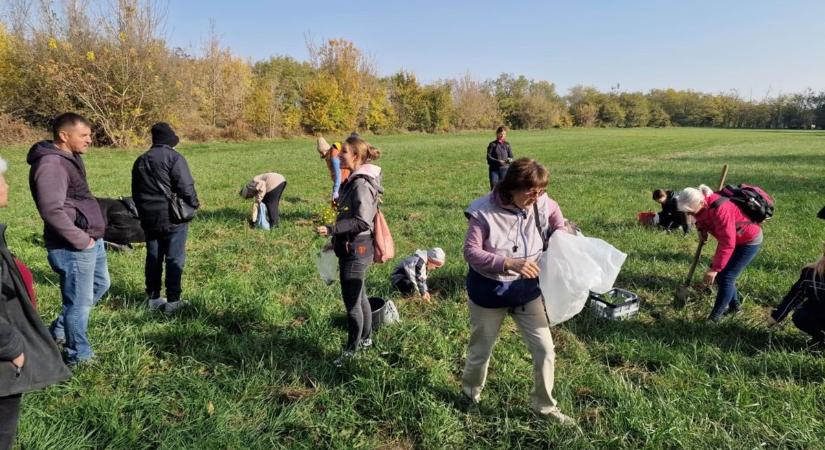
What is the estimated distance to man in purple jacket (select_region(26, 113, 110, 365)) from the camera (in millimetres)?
3355

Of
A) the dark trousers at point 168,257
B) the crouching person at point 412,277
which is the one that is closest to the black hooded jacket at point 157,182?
the dark trousers at point 168,257

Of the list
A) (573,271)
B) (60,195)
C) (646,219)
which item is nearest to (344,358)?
(573,271)

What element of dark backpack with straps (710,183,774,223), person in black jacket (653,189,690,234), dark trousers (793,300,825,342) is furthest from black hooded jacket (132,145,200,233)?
person in black jacket (653,189,690,234)

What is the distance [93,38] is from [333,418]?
97.3 ft

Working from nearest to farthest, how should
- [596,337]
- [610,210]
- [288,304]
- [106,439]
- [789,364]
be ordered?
[106,439]
[789,364]
[596,337]
[288,304]
[610,210]

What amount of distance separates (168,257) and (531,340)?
12.5 feet

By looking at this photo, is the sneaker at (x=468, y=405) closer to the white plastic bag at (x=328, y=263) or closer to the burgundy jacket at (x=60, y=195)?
the white plastic bag at (x=328, y=263)

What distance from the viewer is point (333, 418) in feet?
10.8

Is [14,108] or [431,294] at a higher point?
[14,108]

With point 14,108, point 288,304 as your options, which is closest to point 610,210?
point 288,304

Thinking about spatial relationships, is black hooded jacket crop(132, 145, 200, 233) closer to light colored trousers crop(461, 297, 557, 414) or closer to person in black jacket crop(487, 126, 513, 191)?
light colored trousers crop(461, 297, 557, 414)

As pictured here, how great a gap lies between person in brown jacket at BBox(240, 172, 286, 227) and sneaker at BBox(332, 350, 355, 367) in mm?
5329

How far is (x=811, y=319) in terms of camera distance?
408 centimetres

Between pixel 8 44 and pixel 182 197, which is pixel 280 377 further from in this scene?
pixel 8 44
